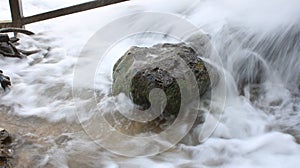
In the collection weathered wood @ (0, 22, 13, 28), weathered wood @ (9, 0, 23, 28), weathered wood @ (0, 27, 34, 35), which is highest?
weathered wood @ (9, 0, 23, 28)

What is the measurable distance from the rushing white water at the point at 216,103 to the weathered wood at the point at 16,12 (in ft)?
1.14

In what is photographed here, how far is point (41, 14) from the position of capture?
466cm

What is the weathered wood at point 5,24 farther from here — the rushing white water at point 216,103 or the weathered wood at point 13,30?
the rushing white water at point 216,103

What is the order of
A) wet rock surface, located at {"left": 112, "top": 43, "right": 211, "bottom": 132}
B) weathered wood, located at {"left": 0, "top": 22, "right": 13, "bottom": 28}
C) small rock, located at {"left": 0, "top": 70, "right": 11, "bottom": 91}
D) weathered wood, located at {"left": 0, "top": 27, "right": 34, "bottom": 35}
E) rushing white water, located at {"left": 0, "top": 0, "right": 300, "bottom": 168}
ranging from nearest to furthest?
rushing white water, located at {"left": 0, "top": 0, "right": 300, "bottom": 168} < wet rock surface, located at {"left": 112, "top": 43, "right": 211, "bottom": 132} < small rock, located at {"left": 0, "top": 70, "right": 11, "bottom": 91} < weathered wood, located at {"left": 0, "top": 27, "right": 34, "bottom": 35} < weathered wood, located at {"left": 0, "top": 22, "right": 13, "bottom": 28}

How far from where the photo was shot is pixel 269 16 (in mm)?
4496

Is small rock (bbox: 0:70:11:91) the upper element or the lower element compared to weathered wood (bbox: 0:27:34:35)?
lower

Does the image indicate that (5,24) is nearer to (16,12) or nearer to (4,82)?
(16,12)

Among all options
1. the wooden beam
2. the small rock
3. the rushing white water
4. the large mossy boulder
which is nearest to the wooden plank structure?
the wooden beam

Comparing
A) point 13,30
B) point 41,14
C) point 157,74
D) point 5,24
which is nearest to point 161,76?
point 157,74

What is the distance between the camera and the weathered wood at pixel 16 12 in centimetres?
480

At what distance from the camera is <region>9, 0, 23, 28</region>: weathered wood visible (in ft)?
15.7

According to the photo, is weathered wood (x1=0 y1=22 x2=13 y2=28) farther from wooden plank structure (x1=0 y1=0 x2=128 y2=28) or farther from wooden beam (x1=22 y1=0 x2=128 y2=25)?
wooden beam (x1=22 y1=0 x2=128 y2=25)

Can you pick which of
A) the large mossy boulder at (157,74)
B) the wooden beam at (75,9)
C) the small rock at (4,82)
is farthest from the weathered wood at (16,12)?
the large mossy boulder at (157,74)

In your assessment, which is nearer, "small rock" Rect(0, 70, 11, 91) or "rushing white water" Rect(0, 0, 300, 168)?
"rushing white water" Rect(0, 0, 300, 168)
